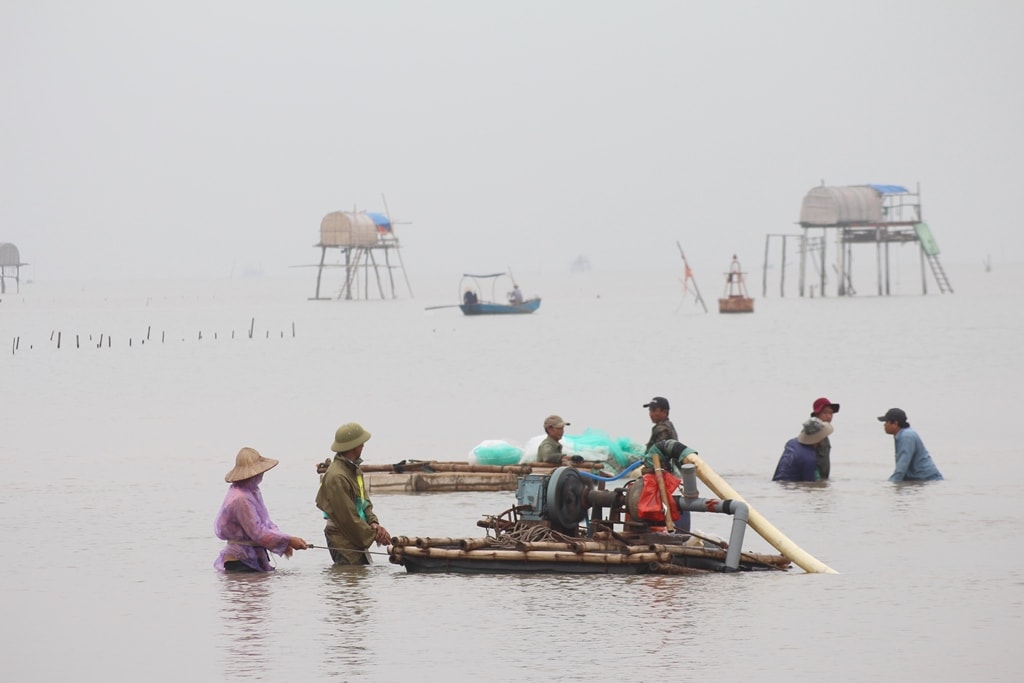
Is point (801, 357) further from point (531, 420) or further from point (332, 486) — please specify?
point (332, 486)

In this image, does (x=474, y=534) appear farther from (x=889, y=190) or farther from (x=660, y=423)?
(x=889, y=190)

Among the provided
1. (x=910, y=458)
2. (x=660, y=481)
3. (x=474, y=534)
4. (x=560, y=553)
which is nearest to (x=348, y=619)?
(x=560, y=553)

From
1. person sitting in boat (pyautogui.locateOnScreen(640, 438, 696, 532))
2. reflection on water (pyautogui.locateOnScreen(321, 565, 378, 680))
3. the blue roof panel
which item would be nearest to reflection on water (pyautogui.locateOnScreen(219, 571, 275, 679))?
reflection on water (pyautogui.locateOnScreen(321, 565, 378, 680))

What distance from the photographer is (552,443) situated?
19406 millimetres

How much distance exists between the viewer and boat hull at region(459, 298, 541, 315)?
11781 centimetres

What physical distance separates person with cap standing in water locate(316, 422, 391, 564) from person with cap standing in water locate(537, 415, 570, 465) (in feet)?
12.4

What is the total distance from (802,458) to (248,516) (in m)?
9.33

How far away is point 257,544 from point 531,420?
20829 millimetres

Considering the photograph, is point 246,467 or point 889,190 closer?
point 246,467

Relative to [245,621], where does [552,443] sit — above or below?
above

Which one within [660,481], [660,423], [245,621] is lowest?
[245,621]

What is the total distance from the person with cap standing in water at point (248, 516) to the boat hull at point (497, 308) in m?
101

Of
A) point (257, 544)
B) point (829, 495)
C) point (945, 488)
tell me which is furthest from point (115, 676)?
point (945, 488)

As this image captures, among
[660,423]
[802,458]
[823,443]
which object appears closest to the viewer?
[660,423]
